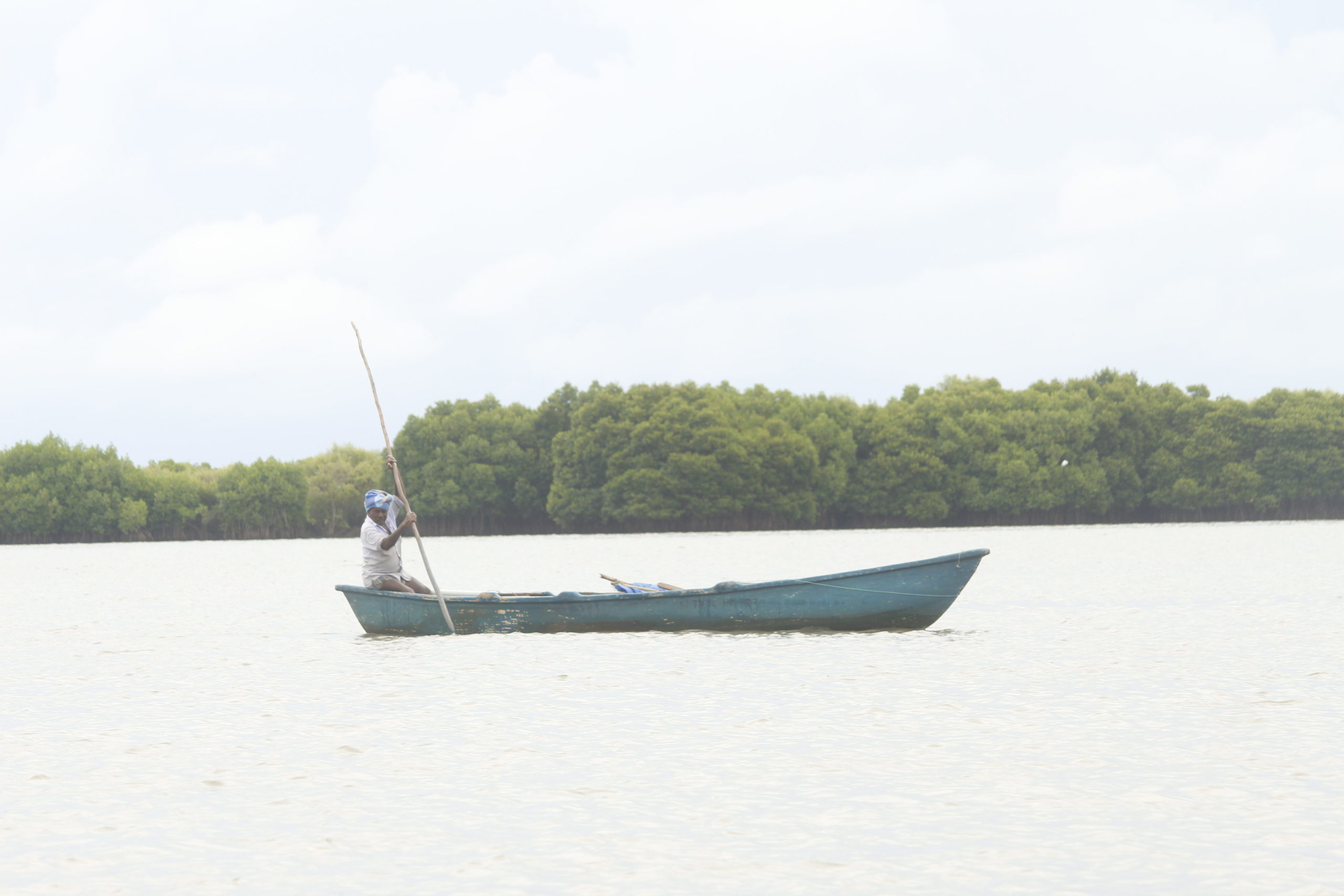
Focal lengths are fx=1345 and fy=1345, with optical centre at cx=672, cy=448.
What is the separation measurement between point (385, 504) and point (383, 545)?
67 cm

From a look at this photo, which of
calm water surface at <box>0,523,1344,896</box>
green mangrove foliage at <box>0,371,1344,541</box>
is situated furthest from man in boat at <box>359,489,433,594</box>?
green mangrove foliage at <box>0,371,1344,541</box>

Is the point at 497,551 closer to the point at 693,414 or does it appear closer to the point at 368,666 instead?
the point at 693,414

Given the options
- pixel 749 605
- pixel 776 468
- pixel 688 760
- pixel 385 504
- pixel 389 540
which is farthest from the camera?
pixel 776 468

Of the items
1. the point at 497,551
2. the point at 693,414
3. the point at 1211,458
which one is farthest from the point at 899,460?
the point at 497,551

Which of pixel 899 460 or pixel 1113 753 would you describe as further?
pixel 899 460

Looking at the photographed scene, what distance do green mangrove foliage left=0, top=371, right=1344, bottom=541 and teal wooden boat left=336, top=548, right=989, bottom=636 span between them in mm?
75808

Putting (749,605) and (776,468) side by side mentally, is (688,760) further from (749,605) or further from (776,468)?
(776,468)

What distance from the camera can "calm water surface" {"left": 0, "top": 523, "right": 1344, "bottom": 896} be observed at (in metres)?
8.05

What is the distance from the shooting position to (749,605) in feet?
67.4

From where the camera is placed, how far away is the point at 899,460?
103 m

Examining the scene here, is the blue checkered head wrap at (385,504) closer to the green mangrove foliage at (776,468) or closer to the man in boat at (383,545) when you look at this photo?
the man in boat at (383,545)

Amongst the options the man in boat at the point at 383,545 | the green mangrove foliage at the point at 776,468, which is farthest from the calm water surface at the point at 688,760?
the green mangrove foliage at the point at 776,468

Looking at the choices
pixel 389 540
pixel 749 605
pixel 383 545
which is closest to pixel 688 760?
pixel 749 605

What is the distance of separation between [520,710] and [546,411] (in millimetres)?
96089
